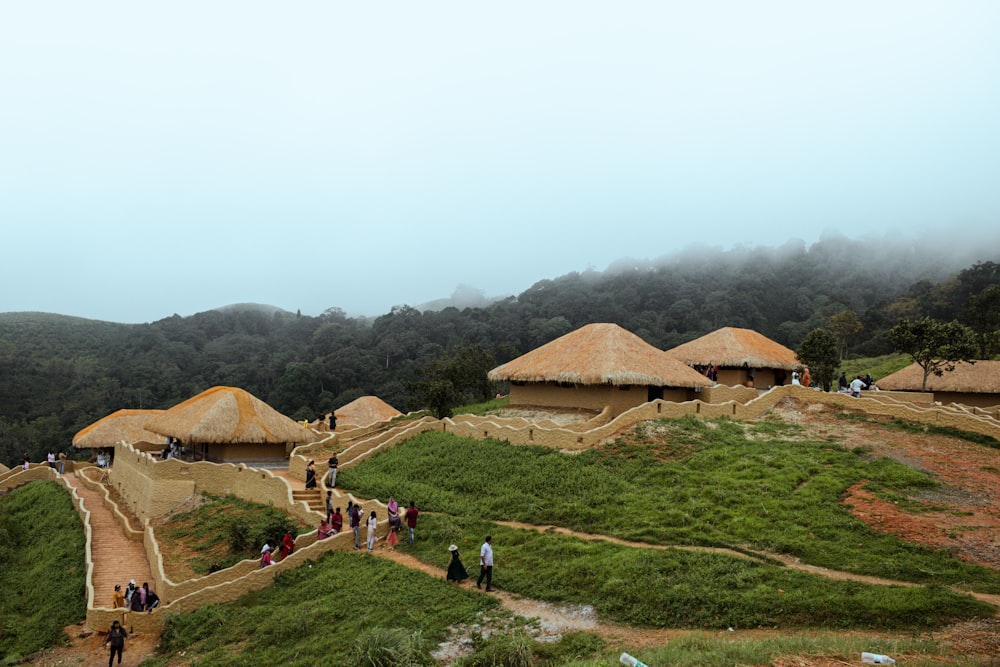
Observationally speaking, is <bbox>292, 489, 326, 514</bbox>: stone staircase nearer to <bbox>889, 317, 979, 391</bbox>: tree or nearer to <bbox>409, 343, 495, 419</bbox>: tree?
<bbox>409, 343, 495, 419</bbox>: tree

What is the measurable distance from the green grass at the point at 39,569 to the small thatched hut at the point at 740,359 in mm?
24899

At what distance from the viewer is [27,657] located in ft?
55.8

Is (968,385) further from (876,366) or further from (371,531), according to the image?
(371,531)

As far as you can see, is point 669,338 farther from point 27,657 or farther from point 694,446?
point 27,657

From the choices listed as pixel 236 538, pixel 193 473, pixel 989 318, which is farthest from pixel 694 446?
pixel 989 318

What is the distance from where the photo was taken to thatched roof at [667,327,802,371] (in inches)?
1173

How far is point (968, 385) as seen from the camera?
95.5ft

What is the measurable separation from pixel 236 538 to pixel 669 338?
202 feet

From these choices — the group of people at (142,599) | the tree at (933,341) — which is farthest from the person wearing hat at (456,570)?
the tree at (933,341)

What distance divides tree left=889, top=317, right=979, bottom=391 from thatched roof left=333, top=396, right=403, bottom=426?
1031 inches

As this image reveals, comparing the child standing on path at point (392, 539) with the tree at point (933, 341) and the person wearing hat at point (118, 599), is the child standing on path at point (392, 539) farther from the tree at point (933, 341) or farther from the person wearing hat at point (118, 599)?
the tree at point (933, 341)

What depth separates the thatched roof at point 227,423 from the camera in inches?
1038

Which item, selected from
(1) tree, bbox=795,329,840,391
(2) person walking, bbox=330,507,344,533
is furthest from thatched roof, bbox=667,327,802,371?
(2) person walking, bbox=330,507,344,533

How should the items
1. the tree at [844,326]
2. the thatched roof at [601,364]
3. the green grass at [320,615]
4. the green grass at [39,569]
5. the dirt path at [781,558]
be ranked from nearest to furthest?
the dirt path at [781,558] < the green grass at [320,615] < the green grass at [39,569] < the thatched roof at [601,364] < the tree at [844,326]
